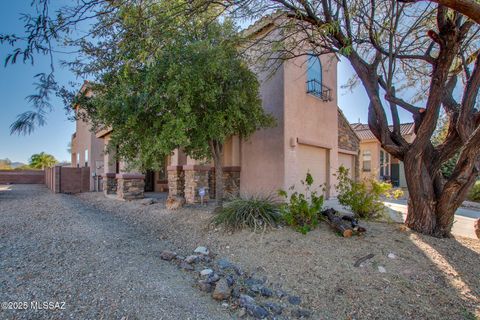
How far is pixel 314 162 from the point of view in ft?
35.9

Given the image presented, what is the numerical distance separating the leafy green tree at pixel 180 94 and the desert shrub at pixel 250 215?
1.22 metres

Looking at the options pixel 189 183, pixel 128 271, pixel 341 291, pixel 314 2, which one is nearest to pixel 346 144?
pixel 189 183

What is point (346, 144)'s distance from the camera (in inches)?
543

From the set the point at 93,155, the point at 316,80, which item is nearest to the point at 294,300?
the point at 316,80

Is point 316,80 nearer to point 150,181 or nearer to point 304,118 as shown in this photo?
point 304,118

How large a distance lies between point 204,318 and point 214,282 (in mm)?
811

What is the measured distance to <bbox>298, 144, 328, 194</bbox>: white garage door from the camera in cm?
1016

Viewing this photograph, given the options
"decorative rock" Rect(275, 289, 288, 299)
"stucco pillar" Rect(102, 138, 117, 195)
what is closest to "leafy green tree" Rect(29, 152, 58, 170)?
"stucco pillar" Rect(102, 138, 117, 195)

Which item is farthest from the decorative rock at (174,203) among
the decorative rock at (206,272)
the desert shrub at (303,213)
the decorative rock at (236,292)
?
the decorative rock at (236,292)

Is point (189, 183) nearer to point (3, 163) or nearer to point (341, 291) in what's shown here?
point (341, 291)

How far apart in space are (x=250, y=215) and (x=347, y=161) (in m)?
9.68

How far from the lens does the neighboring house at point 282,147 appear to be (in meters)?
9.45

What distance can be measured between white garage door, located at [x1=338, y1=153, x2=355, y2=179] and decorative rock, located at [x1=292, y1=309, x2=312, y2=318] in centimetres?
1067

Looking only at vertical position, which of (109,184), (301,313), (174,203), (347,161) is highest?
(347,161)
